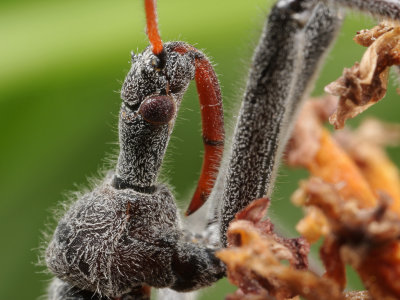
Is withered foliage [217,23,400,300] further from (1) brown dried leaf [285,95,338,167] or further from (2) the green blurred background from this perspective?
(2) the green blurred background

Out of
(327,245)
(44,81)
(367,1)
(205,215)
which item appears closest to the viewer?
(327,245)

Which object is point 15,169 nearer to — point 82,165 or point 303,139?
point 82,165

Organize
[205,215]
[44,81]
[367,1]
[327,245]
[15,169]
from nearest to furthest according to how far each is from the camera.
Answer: [327,245] < [367,1] < [205,215] < [44,81] < [15,169]

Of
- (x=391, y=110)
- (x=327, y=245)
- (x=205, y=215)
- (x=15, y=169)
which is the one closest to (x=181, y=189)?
(x=15, y=169)

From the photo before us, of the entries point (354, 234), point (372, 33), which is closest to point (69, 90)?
point (372, 33)

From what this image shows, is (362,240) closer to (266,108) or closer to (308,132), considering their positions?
(266,108)
